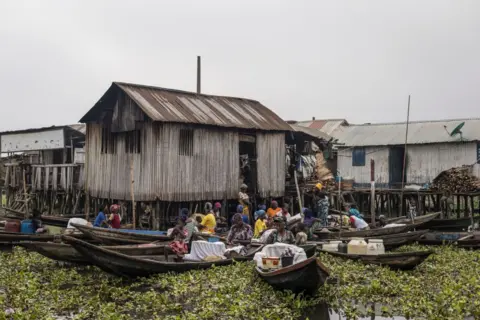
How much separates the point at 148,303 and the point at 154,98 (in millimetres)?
10869

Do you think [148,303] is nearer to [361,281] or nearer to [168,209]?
[361,281]

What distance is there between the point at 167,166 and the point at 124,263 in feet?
24.9

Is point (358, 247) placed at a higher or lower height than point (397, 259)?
higher

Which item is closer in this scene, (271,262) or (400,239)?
(271,262)

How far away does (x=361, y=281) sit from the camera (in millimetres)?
10211

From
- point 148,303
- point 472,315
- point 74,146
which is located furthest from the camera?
point 74,146

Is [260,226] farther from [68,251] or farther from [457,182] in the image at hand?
[457,182]

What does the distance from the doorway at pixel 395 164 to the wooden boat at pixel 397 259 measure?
17.1 metres

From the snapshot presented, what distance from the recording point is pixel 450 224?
17609 millimetres

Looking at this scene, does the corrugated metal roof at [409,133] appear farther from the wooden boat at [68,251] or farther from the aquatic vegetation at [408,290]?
the wooden boat at [68,251]

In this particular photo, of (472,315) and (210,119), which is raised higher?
(210,119)

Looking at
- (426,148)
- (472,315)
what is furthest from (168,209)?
(426,148)

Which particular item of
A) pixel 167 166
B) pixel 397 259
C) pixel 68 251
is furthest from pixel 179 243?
pixel 167 166

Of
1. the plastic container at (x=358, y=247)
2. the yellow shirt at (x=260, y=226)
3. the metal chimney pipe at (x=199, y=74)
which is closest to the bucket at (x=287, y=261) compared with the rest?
the plastic container at (x=358, y=247)
